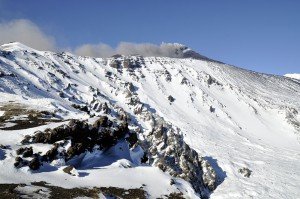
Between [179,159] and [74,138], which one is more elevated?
[179,159]

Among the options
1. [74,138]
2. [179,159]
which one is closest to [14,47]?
[179,159]

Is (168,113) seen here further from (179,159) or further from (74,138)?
(74,138)

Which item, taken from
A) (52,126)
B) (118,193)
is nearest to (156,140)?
(52,126)

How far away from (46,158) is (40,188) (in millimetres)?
5625

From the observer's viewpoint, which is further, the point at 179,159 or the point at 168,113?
the point at 168,113

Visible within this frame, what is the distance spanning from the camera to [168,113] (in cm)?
12762

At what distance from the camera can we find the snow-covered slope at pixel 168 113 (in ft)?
120

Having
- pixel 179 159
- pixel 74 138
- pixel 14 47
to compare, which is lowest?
pixel 74 138

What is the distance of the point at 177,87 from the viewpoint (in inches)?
5876

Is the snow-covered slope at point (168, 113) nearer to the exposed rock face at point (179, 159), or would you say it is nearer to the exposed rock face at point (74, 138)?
the exposed rock face at point (179, 159)

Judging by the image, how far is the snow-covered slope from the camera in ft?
120

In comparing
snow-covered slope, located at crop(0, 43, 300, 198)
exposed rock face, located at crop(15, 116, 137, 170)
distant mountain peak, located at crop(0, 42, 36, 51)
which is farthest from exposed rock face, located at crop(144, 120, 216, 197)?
distant mountain peak, located at crop(0, 42, 36, 51)

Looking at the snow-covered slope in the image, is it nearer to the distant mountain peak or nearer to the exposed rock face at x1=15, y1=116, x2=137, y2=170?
the distant mountain peak

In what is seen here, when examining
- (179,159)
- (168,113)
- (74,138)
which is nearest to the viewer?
(74,138)
